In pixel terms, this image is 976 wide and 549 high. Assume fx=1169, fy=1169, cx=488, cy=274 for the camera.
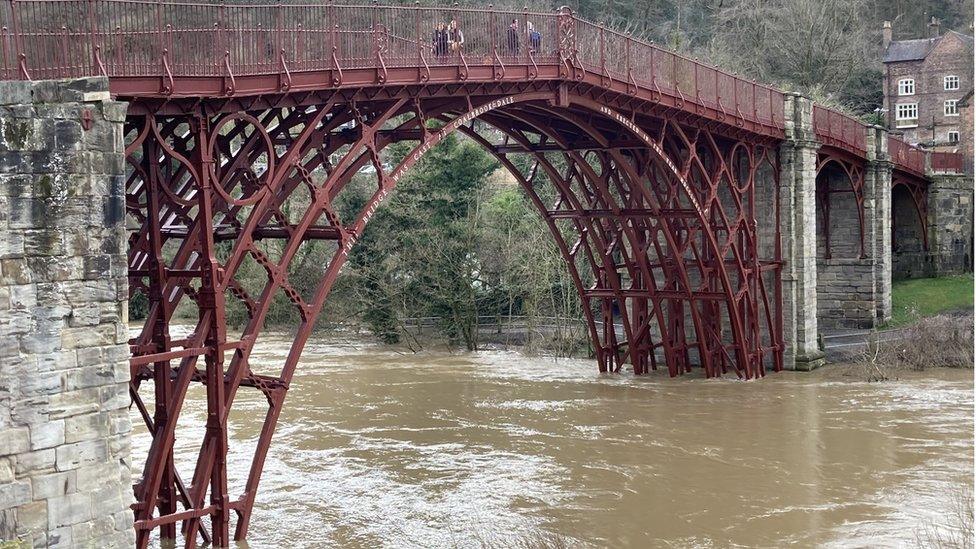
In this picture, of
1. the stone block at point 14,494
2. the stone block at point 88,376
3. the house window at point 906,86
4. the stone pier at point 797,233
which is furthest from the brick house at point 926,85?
the stone block at point 14,494

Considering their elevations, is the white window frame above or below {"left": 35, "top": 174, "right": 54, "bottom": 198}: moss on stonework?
above

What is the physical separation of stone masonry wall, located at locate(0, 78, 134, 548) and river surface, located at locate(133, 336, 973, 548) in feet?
16.7

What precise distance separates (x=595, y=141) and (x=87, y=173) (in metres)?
16.7

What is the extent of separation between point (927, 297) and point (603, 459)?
22563 millimetres

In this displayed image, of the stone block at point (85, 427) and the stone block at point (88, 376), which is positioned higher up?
the stone block at point (88, 376)

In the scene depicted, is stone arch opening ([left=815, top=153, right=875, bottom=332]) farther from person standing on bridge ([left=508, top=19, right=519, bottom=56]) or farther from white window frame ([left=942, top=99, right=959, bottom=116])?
white window frame ([left=942, top=99, right=959, bottom=116])

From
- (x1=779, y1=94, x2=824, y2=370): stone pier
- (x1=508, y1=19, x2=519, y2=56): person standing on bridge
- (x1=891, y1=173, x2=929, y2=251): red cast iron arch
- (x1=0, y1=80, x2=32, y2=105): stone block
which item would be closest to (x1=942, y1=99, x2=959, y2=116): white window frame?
(x1=891, y1=173, x2=929, y2=251): red cast iron arch

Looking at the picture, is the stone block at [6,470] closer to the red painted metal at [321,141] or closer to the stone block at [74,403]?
the stone block at [74,403]

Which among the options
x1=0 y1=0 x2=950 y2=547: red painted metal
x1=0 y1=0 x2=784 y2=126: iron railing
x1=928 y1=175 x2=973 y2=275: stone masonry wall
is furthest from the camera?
x1=928 y1=175 x2=973 y2=275: stone masonry wall

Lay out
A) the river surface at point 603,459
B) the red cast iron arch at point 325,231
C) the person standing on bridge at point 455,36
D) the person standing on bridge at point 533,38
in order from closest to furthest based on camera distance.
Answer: the red cast iron arch at point 325,231 → the river surface at point 603,459 → the person standing on bridge at point 455,36 → the person standing on bridge at point 533,38

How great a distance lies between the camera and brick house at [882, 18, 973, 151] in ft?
180

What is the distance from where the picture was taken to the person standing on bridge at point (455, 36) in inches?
758

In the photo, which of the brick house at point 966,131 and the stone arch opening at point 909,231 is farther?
the brick house at point 966,131

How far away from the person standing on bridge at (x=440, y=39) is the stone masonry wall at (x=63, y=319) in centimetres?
880
